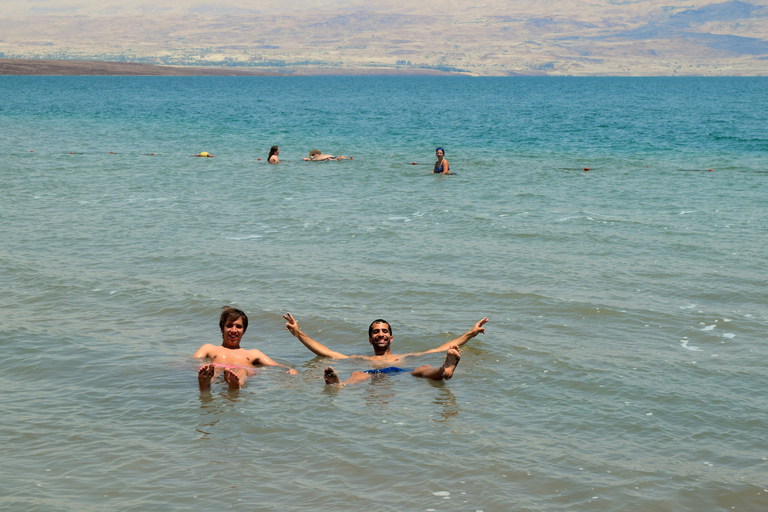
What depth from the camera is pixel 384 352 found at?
34.6 feet

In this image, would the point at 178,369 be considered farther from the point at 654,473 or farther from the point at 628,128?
the point at 628,128

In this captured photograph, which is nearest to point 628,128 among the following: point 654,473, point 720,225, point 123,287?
point 720,225

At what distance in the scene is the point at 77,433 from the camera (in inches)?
314

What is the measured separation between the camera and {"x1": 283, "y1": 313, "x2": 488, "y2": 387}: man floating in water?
938 cm

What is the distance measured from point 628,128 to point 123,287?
46417 millimetres

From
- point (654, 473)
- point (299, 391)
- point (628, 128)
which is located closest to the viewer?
point (654, 473)

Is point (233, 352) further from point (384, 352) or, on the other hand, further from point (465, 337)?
point (465, 337)

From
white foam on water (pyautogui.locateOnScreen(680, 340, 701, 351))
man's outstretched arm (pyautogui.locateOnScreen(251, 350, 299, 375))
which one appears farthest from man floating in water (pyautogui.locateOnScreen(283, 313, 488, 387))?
white foam on water (pyautogui.locateOnScreen(680, 340, 701, 351))

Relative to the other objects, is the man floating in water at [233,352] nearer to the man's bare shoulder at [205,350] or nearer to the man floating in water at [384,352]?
the man's bare shoulder at [205,350]

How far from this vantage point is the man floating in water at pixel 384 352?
30.8 ft

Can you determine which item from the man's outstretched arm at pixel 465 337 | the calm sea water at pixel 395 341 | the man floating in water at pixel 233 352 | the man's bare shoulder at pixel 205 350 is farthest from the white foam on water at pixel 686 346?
the man's bare shoulder at pixel 205 350

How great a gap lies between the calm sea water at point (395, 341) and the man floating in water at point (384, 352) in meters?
0.21

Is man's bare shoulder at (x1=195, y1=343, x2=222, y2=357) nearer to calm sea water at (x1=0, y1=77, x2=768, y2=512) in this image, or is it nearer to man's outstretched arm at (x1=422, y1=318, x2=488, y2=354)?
calm sea water at (x1=0, y1=77, x2=768, y2=512)

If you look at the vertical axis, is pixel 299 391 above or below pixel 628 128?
below
